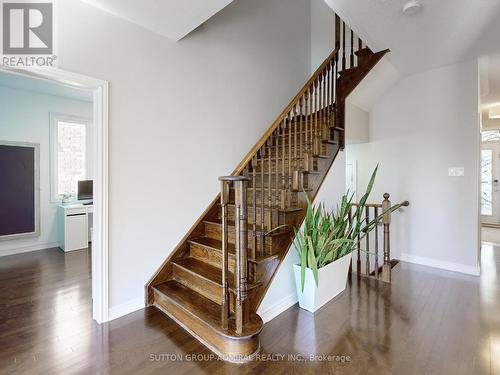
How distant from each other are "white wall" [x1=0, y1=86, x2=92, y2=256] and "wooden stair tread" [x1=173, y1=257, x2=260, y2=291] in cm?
323

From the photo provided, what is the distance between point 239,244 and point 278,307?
100 centimetres

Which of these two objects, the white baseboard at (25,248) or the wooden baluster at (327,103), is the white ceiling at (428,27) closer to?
the wooden baluster at (327,103)

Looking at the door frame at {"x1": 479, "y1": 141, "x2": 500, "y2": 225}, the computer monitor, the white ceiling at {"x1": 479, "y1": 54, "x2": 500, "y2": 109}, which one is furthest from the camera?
the door frame at {"x1": 479, "y1": 141, "x2": 500, "y2": 225}

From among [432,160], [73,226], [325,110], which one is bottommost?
[73,226]

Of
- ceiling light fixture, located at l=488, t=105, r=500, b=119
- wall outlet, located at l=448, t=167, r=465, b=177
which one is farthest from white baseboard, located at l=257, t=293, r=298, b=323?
ceiling light fixture, located at l=488, t=105, r=500, b=119

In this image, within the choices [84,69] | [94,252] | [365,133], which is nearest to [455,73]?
[365,133]

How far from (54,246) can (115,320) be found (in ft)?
Answer: 10.5

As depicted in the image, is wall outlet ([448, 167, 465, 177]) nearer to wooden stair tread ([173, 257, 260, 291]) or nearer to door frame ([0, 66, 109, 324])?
wooden stair tread ([173, 257, 260, 291])

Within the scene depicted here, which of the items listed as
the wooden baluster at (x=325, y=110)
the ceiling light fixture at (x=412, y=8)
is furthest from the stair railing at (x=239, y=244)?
the ceiling light fixture at (x=412, y=8)

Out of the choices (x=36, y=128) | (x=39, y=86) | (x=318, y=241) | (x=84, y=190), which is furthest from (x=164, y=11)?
(x=84, y=190)

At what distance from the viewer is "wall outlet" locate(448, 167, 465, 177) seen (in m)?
3.39

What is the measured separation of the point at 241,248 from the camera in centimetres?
176

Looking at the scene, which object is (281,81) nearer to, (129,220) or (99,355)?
(129,220)

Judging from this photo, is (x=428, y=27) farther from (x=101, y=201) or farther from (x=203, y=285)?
(x=101, y=201)
